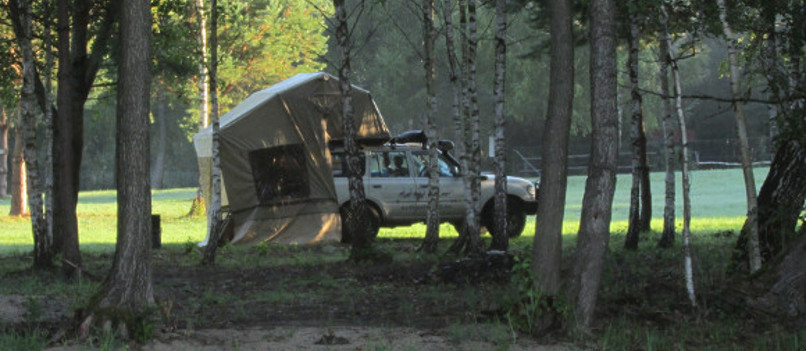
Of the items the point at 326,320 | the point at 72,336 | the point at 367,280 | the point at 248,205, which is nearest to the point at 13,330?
the point at 72,336

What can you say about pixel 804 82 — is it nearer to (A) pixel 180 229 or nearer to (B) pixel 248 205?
(B) pixel 248 205

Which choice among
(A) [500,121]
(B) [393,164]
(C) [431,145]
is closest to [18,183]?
(B) [393,164]

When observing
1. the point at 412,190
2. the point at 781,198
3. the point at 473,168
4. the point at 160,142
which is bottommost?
the point at 412,190

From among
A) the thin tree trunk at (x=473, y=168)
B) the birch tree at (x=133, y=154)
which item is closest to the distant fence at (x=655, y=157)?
the thin tree trunk at (x=473, y=168)

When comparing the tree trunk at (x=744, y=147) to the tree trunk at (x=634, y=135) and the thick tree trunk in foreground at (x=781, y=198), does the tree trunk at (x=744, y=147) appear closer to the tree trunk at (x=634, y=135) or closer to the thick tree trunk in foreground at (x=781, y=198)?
the thick tree trunk in foreground at (x=781, y=198)

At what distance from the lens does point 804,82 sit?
34.8 feet

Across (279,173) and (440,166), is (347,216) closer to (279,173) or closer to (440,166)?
(279,173)

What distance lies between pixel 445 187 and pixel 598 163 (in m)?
12.6

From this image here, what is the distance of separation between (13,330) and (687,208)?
600 cm

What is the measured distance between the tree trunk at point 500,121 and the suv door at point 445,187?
5.10 m

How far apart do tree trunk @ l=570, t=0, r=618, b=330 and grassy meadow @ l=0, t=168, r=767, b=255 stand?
12063mm

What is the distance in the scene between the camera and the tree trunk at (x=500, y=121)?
47.0 ft

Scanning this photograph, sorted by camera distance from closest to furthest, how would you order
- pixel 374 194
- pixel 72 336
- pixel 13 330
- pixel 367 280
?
pixel 72 336
pixel 13 330
pixel 367 280
pixel 374 194

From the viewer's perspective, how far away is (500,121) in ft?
48.4
